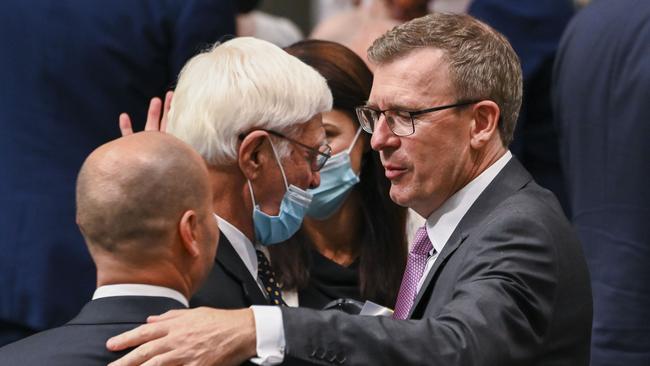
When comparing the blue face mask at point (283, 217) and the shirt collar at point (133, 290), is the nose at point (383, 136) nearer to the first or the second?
the blue face mask at point (283, 217)

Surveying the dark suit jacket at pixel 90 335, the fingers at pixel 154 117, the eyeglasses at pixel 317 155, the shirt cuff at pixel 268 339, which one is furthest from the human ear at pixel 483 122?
the fingers at pixel 154 117

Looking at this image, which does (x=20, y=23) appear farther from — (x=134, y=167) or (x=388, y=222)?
(x=134, y=167)

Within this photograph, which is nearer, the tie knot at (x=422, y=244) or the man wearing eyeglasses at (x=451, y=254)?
the man wearing eyeglasses at (x=451, y=254)

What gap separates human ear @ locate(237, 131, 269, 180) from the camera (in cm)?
295

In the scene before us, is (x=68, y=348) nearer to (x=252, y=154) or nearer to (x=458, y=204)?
(x=252, y=154)

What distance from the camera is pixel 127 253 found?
2396 millimetres

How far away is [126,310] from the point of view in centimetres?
241

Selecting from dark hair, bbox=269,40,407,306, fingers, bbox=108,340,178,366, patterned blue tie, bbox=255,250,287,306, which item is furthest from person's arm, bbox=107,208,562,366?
dark hair, bbox=269,40,407,306

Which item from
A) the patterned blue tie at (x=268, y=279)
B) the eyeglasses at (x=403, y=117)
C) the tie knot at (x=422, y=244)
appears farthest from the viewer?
the patterned blue tie at (x=268, y=279)

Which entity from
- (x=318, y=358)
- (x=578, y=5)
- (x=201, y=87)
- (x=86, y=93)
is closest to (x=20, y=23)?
(x=86, y=93)

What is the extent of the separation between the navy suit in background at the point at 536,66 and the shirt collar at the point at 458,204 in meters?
1.98

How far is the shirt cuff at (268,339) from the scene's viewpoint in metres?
2.42

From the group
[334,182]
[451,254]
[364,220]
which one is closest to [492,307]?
[451,254]

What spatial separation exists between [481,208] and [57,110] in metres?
1.61
